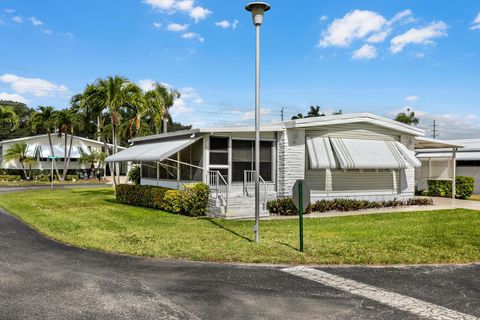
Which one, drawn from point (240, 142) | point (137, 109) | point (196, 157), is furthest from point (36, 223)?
point (137, 109)

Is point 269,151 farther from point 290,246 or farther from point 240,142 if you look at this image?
point 290,246

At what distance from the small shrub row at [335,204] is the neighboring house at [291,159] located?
44cm

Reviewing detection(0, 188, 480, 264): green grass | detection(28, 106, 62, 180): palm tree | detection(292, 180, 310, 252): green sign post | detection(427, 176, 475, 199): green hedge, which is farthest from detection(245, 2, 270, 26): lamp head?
detection(28, 106, 62, 180): palm tree

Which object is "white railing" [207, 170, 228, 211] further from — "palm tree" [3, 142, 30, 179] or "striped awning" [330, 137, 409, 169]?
"palm tree" [3, 142, 30, 179]

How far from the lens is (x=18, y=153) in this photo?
39.0 m

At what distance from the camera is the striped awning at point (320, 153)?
16.6m

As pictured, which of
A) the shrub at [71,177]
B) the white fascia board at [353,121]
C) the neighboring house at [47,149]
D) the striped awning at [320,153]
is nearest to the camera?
the white fascia board at [353,121]

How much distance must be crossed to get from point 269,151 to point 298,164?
1.29m

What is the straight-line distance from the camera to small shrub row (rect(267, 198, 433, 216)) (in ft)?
50.7

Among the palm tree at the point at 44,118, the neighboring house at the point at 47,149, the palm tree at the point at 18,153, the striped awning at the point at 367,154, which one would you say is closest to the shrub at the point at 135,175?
the striped awning at the point at 367,154

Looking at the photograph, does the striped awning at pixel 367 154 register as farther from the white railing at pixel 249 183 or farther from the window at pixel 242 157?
the white railing at pixel 249 183

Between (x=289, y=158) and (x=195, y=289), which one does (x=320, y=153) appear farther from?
(x=195, y=289)

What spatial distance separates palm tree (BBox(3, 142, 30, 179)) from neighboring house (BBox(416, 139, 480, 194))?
34662 mm

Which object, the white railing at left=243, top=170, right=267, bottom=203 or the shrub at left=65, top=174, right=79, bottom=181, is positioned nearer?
the white railing at left=243, top=170, right=267, bottom=203
